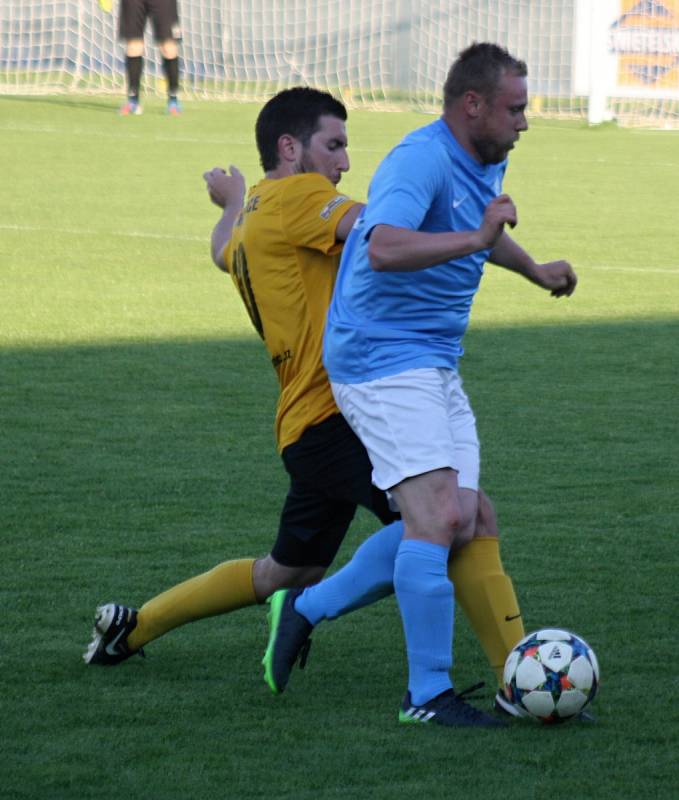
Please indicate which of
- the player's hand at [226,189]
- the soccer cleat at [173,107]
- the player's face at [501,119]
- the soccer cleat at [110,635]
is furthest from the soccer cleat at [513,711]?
the soccer cleat at [173,107]

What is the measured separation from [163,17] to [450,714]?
2041cm

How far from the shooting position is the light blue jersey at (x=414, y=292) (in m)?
3.93

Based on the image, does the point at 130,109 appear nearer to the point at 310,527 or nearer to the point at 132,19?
the point at 132,19

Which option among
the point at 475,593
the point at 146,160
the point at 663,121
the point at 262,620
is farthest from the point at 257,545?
the point at 663,121

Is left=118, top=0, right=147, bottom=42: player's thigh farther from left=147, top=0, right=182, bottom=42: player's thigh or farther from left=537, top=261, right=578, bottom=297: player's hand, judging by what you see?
left=537, top=261, right=578, bottom=297: player's hand

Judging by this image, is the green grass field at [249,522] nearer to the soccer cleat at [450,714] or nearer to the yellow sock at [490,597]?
the soccer cleat at [450,714]

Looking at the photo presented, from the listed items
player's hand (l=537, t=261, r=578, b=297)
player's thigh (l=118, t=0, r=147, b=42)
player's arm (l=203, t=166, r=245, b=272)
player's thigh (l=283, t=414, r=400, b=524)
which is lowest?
player's thigh (l=118, t=0, r=147, b=42)

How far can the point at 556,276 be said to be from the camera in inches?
169

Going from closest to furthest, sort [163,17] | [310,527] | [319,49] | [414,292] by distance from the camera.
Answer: [414,292] → [310,527] → [163,17] → [319,49]

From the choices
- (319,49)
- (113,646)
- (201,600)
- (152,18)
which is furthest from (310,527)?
(319,49)

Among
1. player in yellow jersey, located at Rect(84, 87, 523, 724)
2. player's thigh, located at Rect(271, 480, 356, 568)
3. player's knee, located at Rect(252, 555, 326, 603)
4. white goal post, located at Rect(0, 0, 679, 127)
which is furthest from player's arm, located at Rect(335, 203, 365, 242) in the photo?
white goal post, located at Rect(0, 0, 679, 127)

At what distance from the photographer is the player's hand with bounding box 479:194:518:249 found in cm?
369

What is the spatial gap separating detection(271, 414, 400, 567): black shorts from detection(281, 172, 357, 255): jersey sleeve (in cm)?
44

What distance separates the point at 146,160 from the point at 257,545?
13.4 m
